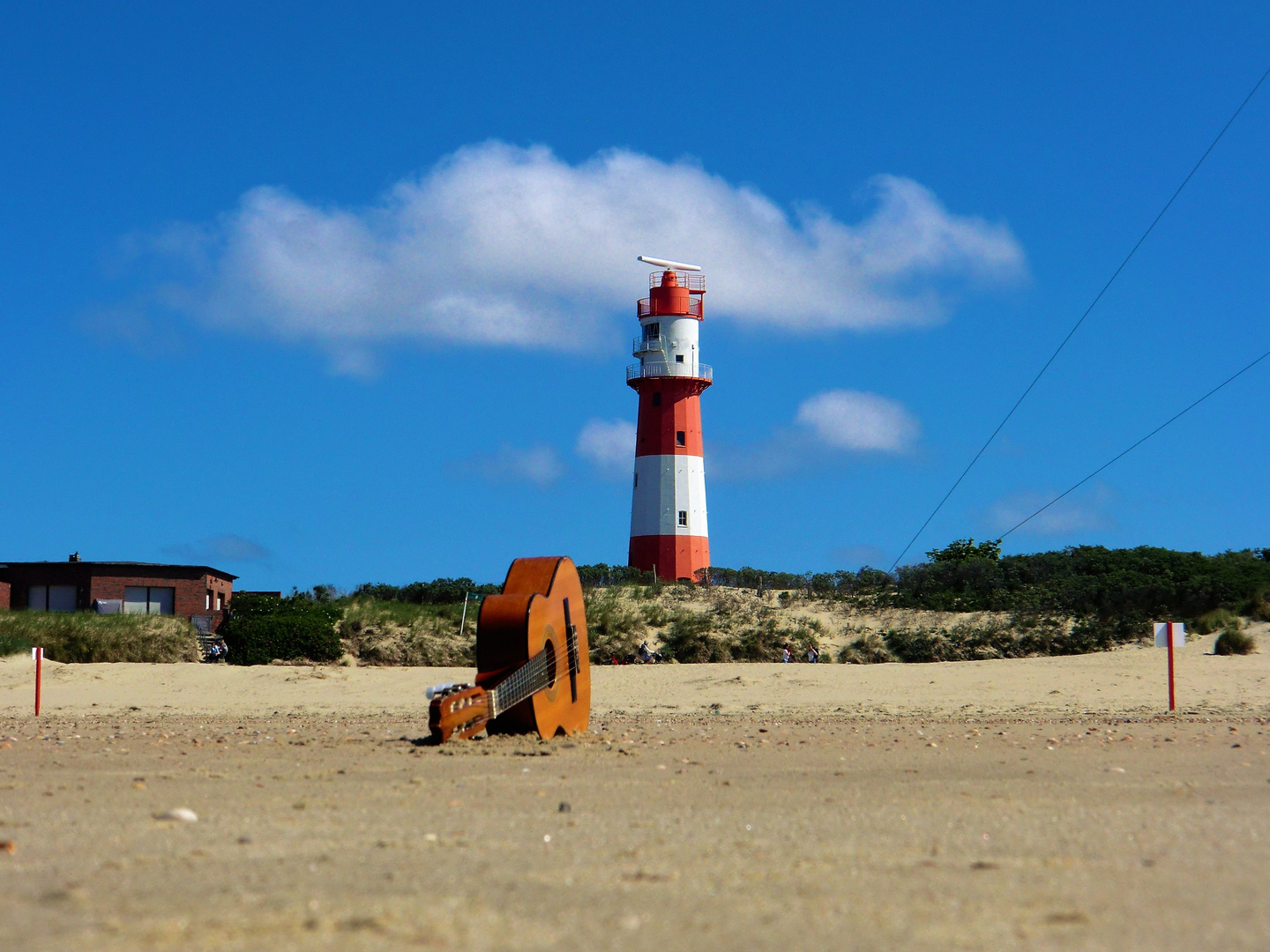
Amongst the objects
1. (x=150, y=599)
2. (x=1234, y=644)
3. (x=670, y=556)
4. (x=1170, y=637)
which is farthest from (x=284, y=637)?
(x=150, y=599)

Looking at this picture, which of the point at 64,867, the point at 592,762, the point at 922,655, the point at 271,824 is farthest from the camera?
the point at 922,655

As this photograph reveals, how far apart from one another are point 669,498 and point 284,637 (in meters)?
16.8

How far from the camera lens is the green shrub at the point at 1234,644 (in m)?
22.6

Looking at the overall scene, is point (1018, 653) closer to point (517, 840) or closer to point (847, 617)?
point (847, 617)

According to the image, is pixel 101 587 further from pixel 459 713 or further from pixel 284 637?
pixel 459 713

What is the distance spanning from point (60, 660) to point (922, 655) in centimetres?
1812

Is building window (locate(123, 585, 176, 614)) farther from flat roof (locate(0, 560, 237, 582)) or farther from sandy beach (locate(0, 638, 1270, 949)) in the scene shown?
sandy beach (locate(0, 638, 1270, 949))

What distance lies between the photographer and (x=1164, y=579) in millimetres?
26500

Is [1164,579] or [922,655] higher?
[1164,579]

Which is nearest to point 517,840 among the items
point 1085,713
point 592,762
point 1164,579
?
point 592,762

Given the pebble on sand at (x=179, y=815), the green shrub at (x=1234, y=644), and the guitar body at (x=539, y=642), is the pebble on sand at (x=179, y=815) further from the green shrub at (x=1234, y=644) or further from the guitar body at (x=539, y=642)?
the green shrub at (x=1234, y=644)

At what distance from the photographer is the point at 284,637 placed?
26.0m

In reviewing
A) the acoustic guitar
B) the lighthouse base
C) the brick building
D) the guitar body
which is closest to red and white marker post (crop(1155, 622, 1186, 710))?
the guitar body

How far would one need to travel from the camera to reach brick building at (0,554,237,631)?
42.1 metres
